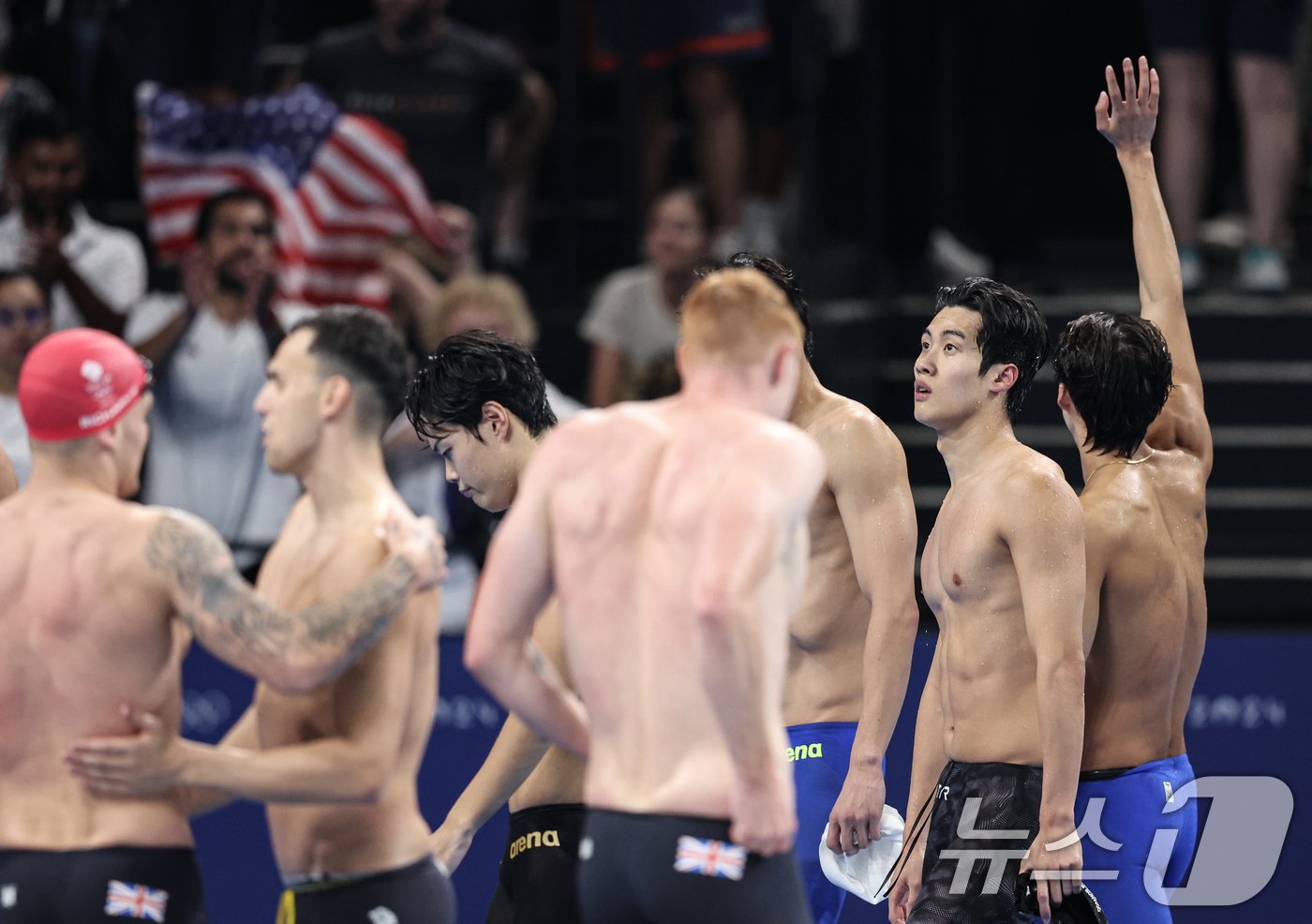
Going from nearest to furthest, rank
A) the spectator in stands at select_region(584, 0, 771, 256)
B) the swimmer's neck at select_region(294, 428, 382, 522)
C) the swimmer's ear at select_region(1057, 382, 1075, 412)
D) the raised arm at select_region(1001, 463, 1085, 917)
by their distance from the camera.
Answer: the swimmer's neck at select_region(294, 428, 382, 522)
the raised arm at select_region(1001, 463, 1085, 917)
the swimmer's ear at select_region(1057, 382, 1075, 412)
the spectator in stands at select_region(584, 0, 771, 256)

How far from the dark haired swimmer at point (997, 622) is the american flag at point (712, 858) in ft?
3.83

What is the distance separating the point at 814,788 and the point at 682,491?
179 cm

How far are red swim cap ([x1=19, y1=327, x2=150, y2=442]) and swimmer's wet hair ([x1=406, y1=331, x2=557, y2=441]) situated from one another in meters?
0.80

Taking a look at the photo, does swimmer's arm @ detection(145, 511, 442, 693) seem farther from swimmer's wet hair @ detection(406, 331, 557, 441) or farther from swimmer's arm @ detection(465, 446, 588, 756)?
swimmer's wet hair @ detection(406, 331, 557, 441)

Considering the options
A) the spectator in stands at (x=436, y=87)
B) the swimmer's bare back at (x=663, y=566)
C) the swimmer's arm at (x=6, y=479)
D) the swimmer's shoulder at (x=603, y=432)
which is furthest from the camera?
the spectator in stands at (x=436, y=87)

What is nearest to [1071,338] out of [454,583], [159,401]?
[454,583]

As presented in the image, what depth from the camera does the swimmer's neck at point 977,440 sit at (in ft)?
15.7

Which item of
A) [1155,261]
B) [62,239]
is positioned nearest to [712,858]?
[1155,261]

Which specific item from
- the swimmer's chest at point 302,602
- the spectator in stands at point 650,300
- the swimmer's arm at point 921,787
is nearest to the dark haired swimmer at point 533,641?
the swimmer's chest at point 302,602

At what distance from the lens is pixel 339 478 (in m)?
4.20

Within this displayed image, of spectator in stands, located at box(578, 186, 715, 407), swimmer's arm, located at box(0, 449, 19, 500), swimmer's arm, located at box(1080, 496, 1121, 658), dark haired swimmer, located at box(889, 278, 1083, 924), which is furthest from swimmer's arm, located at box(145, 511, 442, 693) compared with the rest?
spectator in stands, located at box(578, 186, 715, 407)

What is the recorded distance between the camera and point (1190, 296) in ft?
31.2

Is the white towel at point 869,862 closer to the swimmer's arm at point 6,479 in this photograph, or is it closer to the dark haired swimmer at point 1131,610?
the dark haired swimmer at point 1131,610

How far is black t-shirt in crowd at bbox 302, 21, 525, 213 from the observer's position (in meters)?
9.02
